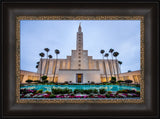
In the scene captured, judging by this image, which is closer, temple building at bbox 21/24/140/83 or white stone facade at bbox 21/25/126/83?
temple building at bbox 21/24/140/83

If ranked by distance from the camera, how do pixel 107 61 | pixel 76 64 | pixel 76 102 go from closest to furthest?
pixel 76 102
pixel 76 64
pixel 107 61

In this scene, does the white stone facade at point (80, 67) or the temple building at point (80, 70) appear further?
the white stone facade at point (80, 67)

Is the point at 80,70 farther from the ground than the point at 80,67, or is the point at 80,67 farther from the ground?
the point at 80,67

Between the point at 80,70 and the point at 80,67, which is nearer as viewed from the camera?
the point at 80,70

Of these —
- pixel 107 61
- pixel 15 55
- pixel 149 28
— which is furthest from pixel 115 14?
pixel 107 61

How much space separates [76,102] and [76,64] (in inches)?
1120

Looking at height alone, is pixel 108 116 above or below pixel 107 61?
below

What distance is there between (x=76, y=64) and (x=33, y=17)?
2847cm

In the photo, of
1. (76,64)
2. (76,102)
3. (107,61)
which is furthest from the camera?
(107,61)

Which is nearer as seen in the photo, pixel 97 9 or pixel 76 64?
pixel 97 9
